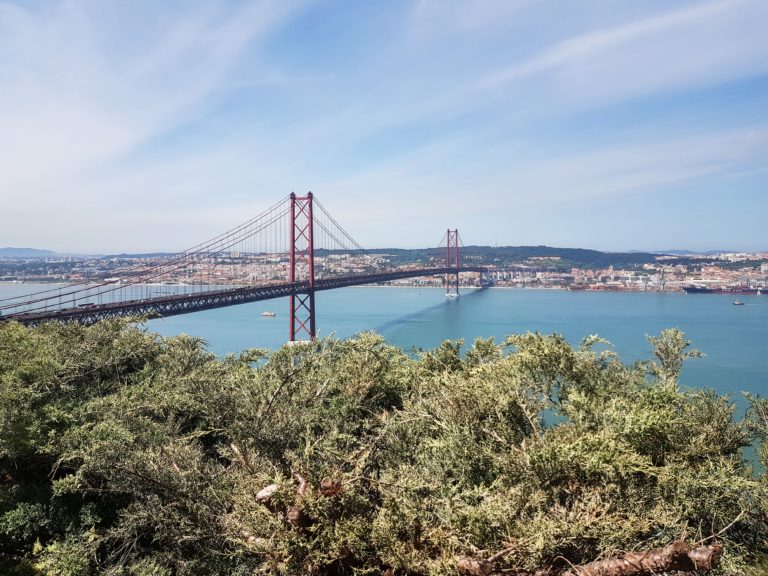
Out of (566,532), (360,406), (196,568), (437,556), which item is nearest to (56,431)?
(196,568)

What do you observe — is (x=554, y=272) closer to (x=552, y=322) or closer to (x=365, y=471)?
(x=552, y=322)

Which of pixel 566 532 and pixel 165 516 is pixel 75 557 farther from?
pixel 566 532

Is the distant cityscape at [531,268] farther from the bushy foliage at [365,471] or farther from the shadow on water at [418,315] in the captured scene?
the bushy foliage at [365,471]

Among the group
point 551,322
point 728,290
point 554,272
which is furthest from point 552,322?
point 554,272

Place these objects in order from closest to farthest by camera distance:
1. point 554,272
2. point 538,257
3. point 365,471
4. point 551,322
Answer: point 365,471 → point 551,322 → point 554,272 → point 538,257

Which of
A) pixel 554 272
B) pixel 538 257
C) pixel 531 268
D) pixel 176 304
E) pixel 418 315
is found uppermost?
pixel 538 257
